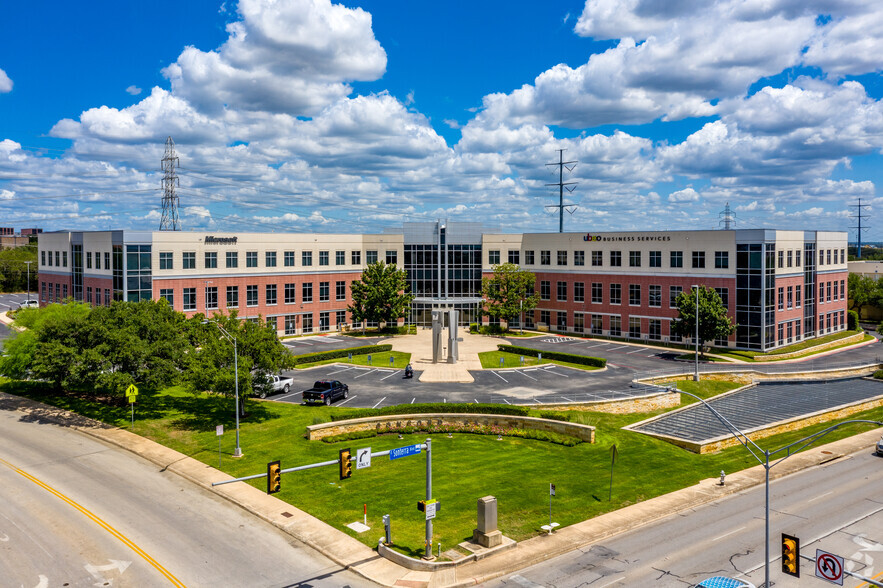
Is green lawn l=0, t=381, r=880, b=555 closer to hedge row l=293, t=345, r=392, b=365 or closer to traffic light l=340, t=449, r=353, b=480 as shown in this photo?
traffic light l=340, t=449, r=353, b=480

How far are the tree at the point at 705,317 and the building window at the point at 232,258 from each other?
53.6m

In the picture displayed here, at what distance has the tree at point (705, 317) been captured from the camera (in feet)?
225

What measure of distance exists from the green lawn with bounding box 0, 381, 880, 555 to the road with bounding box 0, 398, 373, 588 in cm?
328

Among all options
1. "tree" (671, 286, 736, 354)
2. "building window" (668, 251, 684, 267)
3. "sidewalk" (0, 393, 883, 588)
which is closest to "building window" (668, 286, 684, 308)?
"building window" (668, 251, 684, 267)

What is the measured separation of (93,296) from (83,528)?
183 ft

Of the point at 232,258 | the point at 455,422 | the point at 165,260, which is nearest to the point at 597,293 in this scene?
the point at 455,422

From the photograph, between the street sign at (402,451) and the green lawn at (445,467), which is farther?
Result: the green lawn at (445,467)

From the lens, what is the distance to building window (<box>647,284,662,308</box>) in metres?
80.1

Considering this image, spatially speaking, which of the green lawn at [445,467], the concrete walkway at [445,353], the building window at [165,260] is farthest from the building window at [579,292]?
the building window at [165,260]

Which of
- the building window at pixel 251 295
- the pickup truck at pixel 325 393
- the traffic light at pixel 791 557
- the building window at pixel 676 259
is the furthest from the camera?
the building window at pixel 251 295

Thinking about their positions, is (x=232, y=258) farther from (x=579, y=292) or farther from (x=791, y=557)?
(x=791, y=557)

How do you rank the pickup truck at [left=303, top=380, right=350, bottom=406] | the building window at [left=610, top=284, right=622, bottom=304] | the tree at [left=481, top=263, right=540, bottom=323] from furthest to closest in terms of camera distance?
the tree at [left=481, top=263, right=540, bottom=323] → the building window at [left=610, top=284, right=622, bottom=304] → the pickup truck at [left=303, top=380, right=350, bottom=406]

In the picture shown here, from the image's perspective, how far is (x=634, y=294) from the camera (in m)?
82.8

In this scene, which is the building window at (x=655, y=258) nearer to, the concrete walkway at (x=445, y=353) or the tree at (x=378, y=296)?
the concrete walkway at (x=445, y=353)
